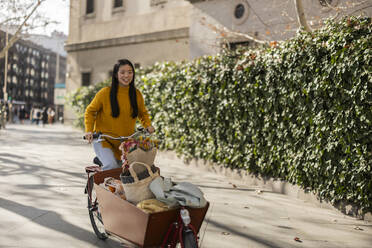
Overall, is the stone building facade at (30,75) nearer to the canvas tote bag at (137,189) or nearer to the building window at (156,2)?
the building window at (156,2)

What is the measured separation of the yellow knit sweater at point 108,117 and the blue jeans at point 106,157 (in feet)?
0.20

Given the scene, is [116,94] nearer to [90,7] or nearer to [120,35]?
[120,35]

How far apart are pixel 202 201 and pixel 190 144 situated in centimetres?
746

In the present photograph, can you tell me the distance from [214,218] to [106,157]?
6.86 ft

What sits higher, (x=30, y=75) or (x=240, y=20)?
(x=30, y=75)

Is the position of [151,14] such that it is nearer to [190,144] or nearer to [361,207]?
[190,144]

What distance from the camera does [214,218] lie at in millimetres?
5477

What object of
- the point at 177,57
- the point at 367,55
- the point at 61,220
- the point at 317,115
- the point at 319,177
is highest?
the point at 177,57

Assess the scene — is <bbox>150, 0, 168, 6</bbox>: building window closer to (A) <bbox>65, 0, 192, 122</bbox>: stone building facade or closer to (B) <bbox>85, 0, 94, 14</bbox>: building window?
(A) <bbox>65, 0, 192, 122</bbox>: stone building facade

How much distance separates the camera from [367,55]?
5.33m

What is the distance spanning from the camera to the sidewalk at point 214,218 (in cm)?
442

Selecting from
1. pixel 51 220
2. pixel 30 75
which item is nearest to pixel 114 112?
pixel 51 220

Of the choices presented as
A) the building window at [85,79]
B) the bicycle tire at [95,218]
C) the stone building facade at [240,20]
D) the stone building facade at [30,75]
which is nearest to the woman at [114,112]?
the bicycle tire at [95,218]

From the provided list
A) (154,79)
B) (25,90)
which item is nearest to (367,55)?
(154,79)
